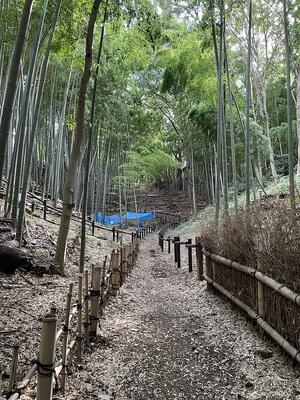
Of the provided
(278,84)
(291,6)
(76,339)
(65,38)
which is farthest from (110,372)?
(278,84)

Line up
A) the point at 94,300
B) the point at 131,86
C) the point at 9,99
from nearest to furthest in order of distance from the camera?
the point at 9,99 < the point at 94,300 < the point at 131,86

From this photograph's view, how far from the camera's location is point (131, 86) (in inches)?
485

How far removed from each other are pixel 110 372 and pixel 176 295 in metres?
2.44

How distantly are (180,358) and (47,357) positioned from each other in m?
1.40

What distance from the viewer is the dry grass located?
7.39ft

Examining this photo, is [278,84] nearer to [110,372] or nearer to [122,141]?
[122,141]

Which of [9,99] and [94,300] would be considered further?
[94,300]

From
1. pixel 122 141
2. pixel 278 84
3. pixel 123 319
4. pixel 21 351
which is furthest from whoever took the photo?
pixel 278 84

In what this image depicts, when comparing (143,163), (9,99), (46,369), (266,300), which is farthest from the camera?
(143,163)

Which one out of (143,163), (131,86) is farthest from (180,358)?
(131,86)

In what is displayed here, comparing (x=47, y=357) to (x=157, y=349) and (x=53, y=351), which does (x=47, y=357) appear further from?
(x=157, y=349)

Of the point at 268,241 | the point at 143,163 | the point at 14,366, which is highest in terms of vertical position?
the point at 143,163

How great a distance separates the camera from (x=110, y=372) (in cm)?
226

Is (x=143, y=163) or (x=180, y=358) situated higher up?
(x=143, y=163)
